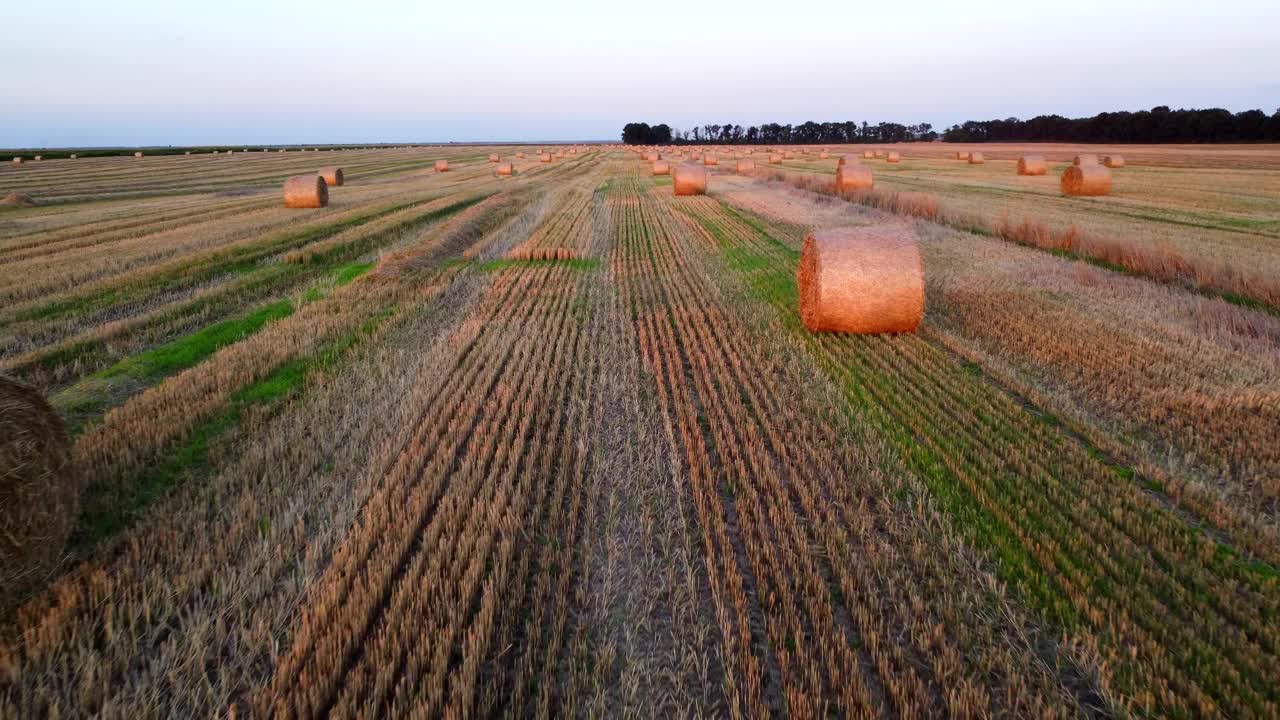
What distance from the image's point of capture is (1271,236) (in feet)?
45.1

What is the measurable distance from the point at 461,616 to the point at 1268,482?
541cm

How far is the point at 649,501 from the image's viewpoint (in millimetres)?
4703

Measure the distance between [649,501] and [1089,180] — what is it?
24.6m

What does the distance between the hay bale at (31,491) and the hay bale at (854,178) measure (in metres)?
25.3

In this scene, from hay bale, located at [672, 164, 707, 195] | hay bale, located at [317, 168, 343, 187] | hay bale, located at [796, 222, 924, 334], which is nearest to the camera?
hay bale, located at [796, 222, 924, 334]

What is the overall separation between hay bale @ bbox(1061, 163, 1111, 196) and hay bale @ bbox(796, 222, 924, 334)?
732 inches

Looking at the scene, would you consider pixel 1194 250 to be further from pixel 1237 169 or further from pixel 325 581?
pixel 1237 169

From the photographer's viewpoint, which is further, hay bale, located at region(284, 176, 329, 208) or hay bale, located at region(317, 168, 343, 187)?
hay bale, located at region(317, 168, 343, 187)

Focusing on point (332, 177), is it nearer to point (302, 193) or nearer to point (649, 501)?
point (302, 193)

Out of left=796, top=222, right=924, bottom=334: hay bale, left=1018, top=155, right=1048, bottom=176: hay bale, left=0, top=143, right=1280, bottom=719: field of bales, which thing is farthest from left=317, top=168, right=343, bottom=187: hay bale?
left=1018, top=155, right=1048, bottom=176: hay bale

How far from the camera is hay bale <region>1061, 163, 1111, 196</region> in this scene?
2273 cm


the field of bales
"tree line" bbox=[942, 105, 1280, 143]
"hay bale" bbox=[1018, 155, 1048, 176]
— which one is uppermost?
"tree line" bbox=[942, 105, 1280, 143]

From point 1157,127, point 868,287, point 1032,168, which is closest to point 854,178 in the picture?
point 1032,168

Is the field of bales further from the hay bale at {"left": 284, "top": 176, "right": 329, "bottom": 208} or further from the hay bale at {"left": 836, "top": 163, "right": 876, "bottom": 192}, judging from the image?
the hay bale at {"left": 836, "top": 163, "right": 876, "bottom": 192}
